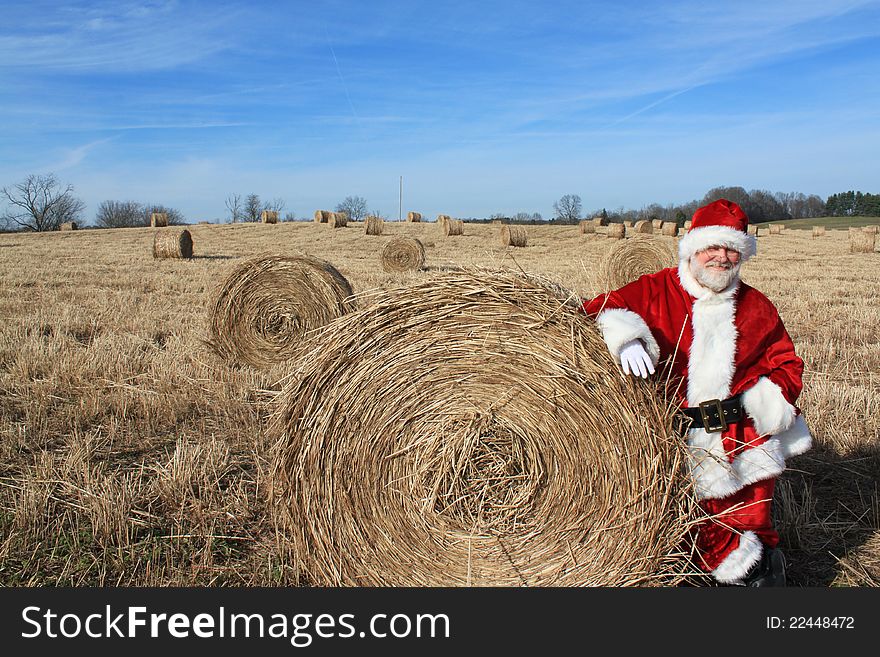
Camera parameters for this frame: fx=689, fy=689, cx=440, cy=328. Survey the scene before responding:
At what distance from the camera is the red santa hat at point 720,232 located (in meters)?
3.09

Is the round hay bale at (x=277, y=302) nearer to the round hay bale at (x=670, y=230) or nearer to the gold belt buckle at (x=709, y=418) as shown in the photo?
the gold belt buckle at (x=709, y=418)

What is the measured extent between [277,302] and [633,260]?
8916mm

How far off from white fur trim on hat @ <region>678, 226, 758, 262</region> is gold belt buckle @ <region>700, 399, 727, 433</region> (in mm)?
705

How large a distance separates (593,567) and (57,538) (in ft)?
8.16

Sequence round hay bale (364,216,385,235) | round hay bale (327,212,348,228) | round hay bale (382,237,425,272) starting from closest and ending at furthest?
round hay bale (382,237,425,272) < round hay bale (364,216,385,235) < round hay bale (327,212,348,228)

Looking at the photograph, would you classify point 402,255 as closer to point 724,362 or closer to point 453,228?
point 453,228

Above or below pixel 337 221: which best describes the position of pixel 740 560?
below

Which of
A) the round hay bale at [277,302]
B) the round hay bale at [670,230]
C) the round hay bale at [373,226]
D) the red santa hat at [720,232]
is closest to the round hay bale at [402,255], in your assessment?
the round hay bale at [277,302]

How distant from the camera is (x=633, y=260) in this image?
46.7ft

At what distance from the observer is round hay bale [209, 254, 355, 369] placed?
24.2 ft

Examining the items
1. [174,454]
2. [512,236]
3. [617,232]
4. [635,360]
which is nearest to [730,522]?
[635,360]

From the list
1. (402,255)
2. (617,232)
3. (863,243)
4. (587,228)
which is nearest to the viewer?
(402,255)

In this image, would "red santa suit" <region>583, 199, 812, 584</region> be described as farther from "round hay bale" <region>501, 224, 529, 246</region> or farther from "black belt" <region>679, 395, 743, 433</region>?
"round hay bale" <region>501, 224, 529, 246</region>

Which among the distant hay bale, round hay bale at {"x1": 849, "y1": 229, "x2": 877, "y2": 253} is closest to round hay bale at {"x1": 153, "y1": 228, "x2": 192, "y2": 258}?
the distant hay bale
